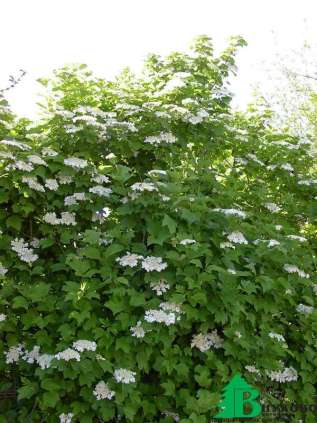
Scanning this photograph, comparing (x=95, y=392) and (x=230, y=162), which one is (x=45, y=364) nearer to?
(x=95, y=392)

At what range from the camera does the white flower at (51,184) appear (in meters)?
3.37

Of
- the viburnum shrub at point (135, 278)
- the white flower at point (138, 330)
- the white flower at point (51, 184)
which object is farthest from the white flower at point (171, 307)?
the white flower at point (51, 184)

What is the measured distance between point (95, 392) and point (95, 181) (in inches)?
50.3

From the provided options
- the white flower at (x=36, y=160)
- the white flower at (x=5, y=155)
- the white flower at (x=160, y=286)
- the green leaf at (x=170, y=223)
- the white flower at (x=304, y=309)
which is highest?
the white flower at (x=5, y=155)

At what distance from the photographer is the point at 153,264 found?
10.1ft

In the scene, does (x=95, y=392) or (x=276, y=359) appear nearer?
(x=95, y=392)

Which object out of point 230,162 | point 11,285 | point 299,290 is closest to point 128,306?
point 11,285

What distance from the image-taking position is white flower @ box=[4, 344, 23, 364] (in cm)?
317

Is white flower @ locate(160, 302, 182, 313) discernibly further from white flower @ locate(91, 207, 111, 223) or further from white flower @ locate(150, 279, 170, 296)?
white flower @ locate(91, 207, 111, 223)

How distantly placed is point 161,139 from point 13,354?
168 centimetres

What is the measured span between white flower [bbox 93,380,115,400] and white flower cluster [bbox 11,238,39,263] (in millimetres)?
818

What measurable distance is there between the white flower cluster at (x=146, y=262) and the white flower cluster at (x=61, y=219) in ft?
1.52

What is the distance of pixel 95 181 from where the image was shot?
3521mm

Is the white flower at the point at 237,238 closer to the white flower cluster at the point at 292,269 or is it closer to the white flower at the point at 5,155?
the white flower cluster at the point at 292,269
